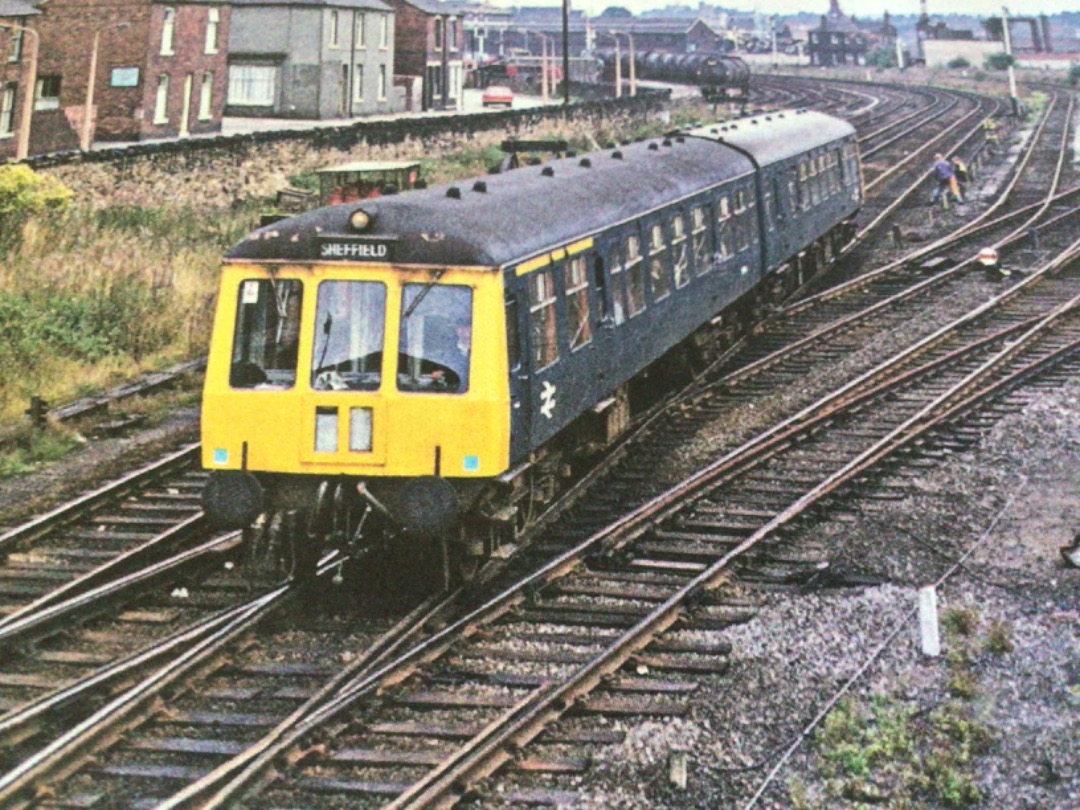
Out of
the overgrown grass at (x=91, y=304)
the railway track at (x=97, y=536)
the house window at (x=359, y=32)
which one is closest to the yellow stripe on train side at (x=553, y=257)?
the railway track at (x=97, y=536)

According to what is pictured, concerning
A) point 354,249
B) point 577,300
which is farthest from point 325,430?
point 577,300

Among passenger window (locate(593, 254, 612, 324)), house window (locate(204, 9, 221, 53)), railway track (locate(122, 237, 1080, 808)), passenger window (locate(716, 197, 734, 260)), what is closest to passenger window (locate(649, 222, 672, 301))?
passenger window (locate(593, 254, 612, 324))

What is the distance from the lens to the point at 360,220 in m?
10.1

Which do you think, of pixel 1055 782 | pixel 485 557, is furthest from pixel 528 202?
pixel 1055 782

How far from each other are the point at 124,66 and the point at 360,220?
29.3m

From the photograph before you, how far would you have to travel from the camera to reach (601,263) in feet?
42.0

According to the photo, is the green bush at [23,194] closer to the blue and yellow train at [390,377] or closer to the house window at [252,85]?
the blue and yellow train at [390,377]

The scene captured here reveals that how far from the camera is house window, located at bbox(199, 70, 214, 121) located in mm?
40812

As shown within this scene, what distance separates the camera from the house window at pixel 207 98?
4081 centimetres

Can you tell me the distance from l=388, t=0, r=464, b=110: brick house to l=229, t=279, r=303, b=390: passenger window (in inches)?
1875

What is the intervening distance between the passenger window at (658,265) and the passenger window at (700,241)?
1222mm

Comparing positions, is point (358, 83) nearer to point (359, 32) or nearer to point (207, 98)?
point (359, 32)

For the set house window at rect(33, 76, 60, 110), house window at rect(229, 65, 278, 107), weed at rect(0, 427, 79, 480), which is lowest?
weed at rect(0, 427, 79, 480)

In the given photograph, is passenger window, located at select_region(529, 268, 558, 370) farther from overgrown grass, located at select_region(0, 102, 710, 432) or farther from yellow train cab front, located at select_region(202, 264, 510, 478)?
overgrown grass, located at select_region(0, 102, 710, 432)
